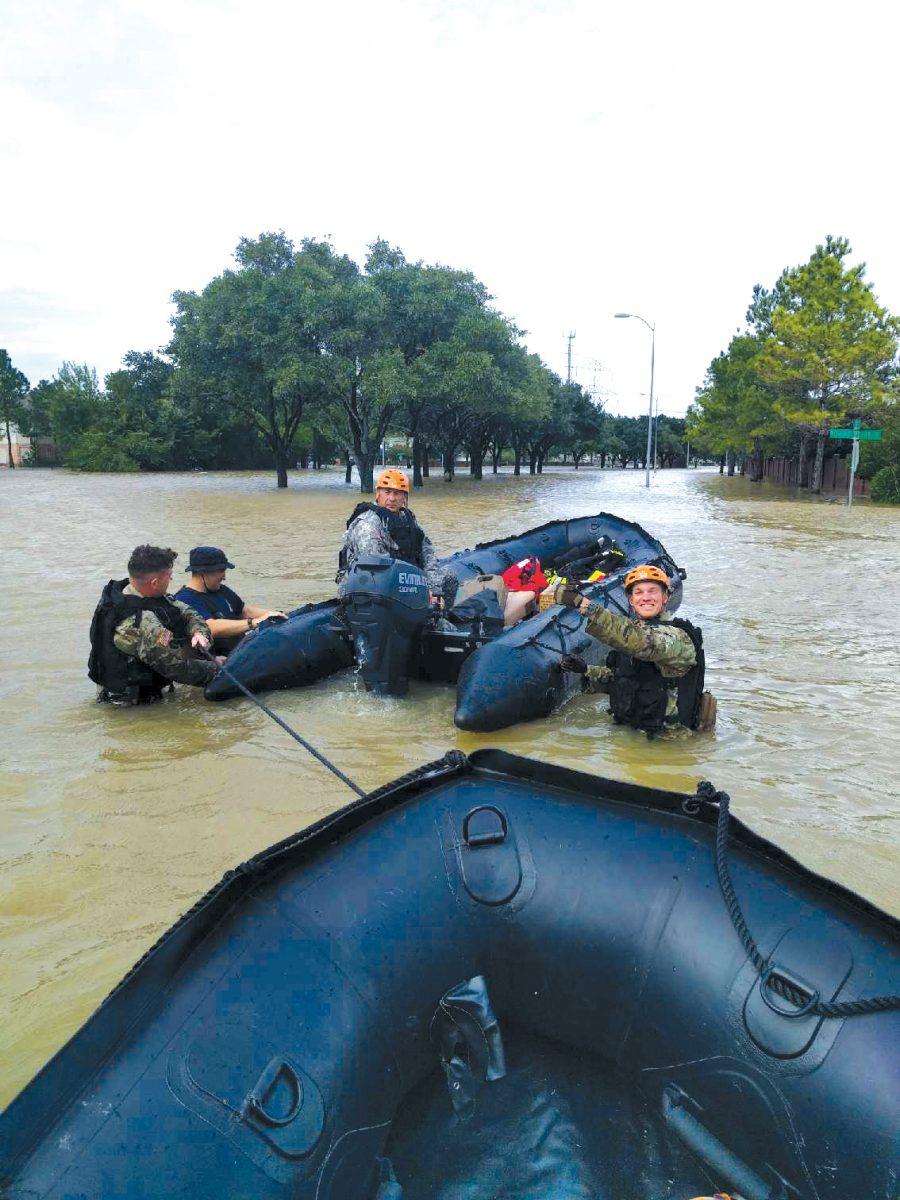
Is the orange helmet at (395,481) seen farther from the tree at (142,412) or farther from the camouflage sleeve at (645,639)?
the tree at (142,412)

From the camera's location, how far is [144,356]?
52.4m

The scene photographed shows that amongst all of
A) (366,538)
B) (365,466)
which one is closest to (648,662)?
(366,538)

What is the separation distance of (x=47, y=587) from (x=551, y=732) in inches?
331

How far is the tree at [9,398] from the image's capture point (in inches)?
2486

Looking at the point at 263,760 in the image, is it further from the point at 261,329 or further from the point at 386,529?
the point at 261,329

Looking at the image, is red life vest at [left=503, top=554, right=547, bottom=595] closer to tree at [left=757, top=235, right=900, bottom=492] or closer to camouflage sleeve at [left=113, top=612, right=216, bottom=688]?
camouflage sleeve at [left=113, top=612, right=216, bottom=688]

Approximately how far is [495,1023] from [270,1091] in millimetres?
717

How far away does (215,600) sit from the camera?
652 cm

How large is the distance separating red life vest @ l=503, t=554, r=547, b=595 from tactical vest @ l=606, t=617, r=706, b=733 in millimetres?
2192

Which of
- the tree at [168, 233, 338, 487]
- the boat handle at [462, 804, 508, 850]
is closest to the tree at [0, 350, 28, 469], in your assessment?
the tree at [168, 233, 338, 487]

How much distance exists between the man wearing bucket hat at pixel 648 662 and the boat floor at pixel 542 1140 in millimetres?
2647

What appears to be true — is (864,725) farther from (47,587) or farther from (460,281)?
(460,281)

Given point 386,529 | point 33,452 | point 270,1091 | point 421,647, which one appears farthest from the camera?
point 33,452

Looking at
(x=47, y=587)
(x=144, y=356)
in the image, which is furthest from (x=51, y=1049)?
(x=144, y=356)
